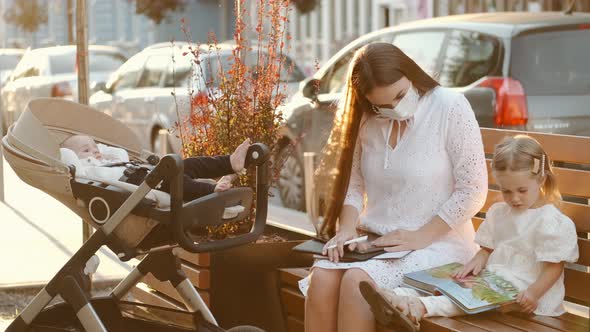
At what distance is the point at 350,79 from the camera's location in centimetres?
446

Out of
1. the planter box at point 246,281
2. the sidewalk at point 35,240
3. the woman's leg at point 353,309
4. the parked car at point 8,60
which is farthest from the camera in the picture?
the parked car at point 8,60

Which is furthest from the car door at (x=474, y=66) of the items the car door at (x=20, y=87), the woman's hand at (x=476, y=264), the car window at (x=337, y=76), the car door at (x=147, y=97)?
the car door at (x=147, y=97)

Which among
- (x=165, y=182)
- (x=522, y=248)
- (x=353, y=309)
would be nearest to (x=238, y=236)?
(x=165, y=182)

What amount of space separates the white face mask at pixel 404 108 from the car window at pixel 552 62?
4.17 m

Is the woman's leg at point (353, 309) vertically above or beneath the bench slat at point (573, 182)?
beneath

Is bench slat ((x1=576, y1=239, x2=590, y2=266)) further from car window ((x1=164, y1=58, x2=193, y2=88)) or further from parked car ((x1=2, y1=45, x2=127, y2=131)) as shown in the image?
car window ((x1=164, y1=58, x2=193, y2=88))

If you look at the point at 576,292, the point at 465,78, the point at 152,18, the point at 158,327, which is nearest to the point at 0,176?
the point at 465,78

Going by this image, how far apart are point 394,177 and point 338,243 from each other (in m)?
0.33

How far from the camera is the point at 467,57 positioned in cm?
884

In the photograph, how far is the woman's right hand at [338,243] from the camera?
4.31m

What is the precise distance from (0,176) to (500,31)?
388cm

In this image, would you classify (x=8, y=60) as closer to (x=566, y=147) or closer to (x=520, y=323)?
(x=566, y=147)

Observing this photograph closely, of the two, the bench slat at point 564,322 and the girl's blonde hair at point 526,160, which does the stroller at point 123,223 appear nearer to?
the girl's blonde hair at point 526,160

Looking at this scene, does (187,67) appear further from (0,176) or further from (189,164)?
(189,164)
